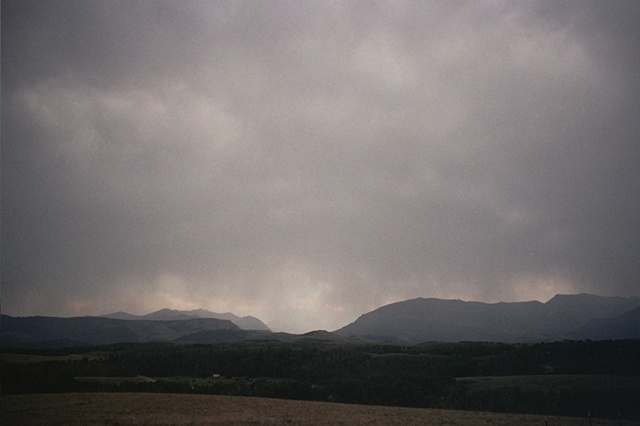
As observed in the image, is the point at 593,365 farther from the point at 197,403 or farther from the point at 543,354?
the point at 197,403

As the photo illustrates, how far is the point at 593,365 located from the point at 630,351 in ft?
49.6

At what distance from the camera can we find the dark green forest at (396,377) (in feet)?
246

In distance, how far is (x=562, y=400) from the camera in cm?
Answer: 7138

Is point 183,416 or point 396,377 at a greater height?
point 183,416

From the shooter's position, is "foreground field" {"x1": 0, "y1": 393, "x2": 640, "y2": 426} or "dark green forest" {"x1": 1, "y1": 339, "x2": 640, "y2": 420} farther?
"dark green forest" {"x1": 1, "y1": 339, "x2": 640, "y2": 420}

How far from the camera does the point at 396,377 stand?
123312mm

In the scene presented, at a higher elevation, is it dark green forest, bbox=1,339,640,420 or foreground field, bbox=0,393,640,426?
foreground field, bbox=0,393,640,426

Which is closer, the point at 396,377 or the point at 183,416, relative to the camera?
the point at 183,416

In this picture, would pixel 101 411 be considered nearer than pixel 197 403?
Yes

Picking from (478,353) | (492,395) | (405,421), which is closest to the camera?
(405,421)

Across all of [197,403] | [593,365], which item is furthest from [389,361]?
[197,403]

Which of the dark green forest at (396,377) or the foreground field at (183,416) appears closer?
the foreground field at (183,416)

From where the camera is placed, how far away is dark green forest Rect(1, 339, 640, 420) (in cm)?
7488

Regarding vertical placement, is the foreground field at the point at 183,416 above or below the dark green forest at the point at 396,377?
above
